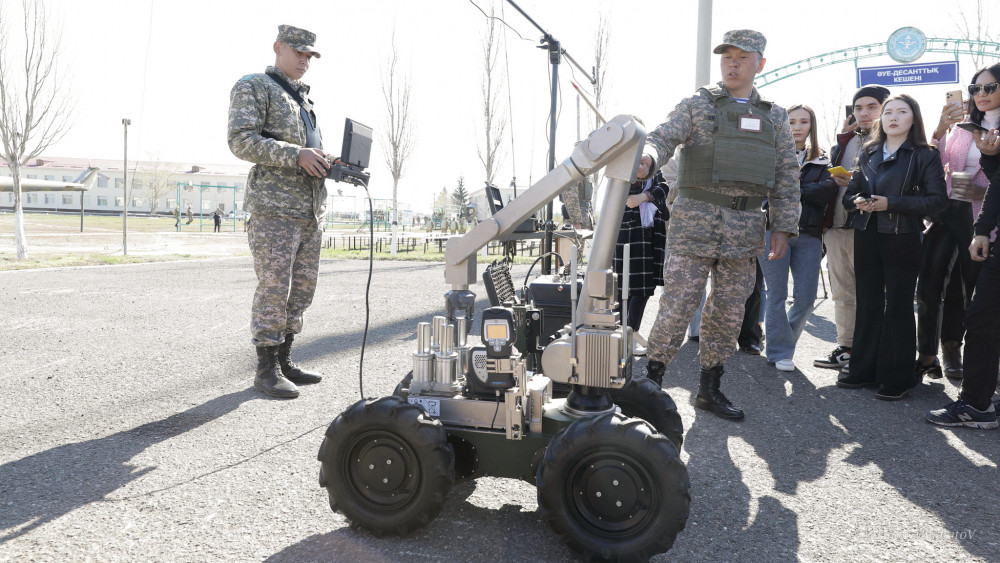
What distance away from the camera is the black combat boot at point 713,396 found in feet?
11.6

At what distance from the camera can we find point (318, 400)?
3.67 m

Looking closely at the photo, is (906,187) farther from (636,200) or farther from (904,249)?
(636,200)

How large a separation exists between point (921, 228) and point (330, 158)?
12.7ft

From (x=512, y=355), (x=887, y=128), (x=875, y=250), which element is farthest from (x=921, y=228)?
(x=512, y=355)

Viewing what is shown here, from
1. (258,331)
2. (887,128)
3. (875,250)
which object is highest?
(887,128)

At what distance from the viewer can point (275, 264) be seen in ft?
12.0

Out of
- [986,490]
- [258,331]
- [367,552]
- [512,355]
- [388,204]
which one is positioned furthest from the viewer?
[388,204]

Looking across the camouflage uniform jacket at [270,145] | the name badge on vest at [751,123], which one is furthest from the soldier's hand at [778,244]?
the camouflage uniform jacket at [270,145]

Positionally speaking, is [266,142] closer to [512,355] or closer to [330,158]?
[330,158]

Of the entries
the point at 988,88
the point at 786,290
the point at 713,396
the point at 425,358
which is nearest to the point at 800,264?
the point at 786,290

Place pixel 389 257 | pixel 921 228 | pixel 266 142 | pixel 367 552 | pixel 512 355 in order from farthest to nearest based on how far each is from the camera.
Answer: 1. pixel 389 257
2. pixel 921 228
3. pixel 266 142
4. pixel 512 355
5. pixel 367 552

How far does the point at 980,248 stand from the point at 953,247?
814mm

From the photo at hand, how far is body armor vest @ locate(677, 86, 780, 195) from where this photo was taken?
3262mm

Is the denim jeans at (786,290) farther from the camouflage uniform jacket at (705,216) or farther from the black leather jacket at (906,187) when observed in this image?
the camouflage uniform jacket at (705,216)
